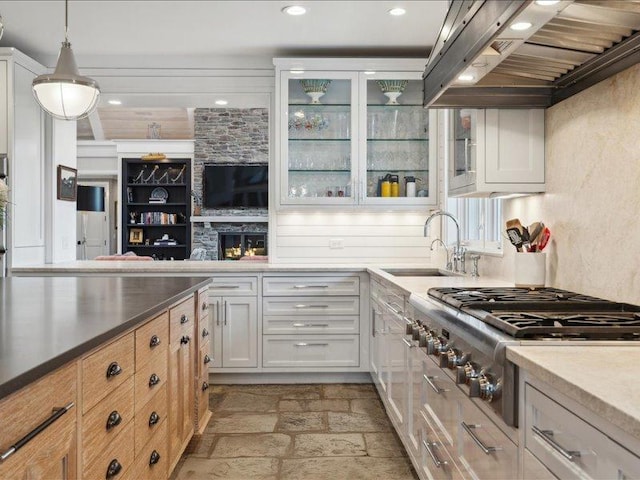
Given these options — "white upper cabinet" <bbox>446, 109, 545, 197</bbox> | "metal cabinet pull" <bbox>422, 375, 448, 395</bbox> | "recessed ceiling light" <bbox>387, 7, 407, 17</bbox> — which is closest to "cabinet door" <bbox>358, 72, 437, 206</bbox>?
"recessed ceiling light" <bbox>387, 7, 407, 17</bbox>

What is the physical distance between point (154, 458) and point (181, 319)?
690 millimetres

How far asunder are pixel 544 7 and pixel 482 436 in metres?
1.13

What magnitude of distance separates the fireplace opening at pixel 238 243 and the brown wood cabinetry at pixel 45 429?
908 centimetres

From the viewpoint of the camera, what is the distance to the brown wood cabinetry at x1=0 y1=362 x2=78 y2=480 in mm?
1062

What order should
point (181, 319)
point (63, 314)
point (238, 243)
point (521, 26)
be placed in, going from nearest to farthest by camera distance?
point (521, 26)
point (63, 314)
point (181, 319)
point (238, 243)

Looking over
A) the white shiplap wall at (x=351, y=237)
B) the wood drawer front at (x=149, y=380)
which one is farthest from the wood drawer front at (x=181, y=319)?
the white shiplap wall at (x=351, y=237)

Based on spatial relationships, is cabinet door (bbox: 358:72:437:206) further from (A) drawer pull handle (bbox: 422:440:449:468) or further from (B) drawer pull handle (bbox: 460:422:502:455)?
(B) drawer pull handle (bbox: 460:422:502:455)

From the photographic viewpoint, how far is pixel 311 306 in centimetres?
439

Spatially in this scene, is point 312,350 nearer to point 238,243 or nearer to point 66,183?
point 66,183

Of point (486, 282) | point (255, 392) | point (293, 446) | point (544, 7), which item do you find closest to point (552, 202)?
point (486, 282)

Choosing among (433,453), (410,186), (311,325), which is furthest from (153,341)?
(410,186)

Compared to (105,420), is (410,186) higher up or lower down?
higher up

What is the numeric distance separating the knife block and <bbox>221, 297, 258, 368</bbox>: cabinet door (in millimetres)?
2296

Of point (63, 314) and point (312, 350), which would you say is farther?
point (312, 350)
